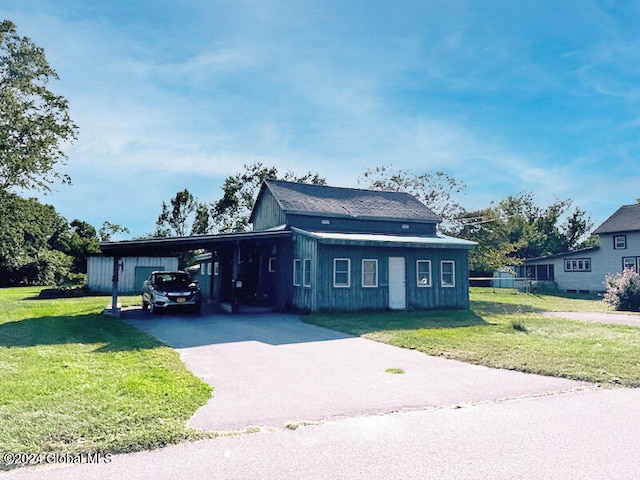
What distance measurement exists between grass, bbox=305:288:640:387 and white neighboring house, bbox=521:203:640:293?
20.9 meters

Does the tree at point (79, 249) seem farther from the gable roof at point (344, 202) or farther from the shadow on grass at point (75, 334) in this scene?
the shadow on grass at point (75, 334)

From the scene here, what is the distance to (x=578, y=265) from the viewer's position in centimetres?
3366

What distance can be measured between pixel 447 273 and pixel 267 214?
9549mm

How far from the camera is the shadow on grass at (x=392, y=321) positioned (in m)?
12.5

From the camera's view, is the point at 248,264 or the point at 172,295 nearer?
the point at 172,295

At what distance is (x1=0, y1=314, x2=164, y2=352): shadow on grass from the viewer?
950 cm

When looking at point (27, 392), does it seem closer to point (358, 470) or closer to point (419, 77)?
point (358, 470)

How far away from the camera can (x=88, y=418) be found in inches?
181

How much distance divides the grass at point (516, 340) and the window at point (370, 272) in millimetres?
1405

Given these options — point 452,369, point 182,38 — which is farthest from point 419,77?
point 452,369

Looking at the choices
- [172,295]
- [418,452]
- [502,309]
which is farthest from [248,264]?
[418,452]

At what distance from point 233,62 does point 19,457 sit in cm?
1142

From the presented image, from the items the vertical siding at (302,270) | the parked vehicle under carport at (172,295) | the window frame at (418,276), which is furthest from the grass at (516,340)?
the parked vehicle under carport at (172,295)

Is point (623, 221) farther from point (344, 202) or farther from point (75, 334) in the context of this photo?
point (75, 334)
